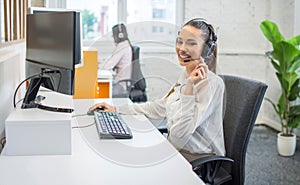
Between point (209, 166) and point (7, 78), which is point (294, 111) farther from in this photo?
point (7, 78)

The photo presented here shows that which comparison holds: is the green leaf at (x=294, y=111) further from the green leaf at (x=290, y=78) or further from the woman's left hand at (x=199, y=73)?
the woman's left hand at (x=199, y=73)

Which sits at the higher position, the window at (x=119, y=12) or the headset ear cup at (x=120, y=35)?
the window at (x=119, y=12)

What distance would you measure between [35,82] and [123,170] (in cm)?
68

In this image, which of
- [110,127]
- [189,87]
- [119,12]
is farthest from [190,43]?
[119,12]

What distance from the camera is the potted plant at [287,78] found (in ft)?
11.7

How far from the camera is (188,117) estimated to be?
162cm

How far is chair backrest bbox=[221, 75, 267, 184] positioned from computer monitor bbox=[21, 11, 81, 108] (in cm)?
70

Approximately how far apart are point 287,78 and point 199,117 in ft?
7.48

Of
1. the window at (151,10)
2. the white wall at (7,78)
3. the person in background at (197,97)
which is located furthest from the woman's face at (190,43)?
the window at (151,10)

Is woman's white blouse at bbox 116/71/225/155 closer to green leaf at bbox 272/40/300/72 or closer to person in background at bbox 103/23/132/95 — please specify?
person in background at bbox 103/23/132/95

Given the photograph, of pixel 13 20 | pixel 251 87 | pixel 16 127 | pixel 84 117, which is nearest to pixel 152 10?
pixel 13 20

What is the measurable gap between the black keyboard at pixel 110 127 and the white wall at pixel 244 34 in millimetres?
2922

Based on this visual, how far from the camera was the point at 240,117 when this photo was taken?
1680mm

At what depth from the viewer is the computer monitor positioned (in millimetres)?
1555
